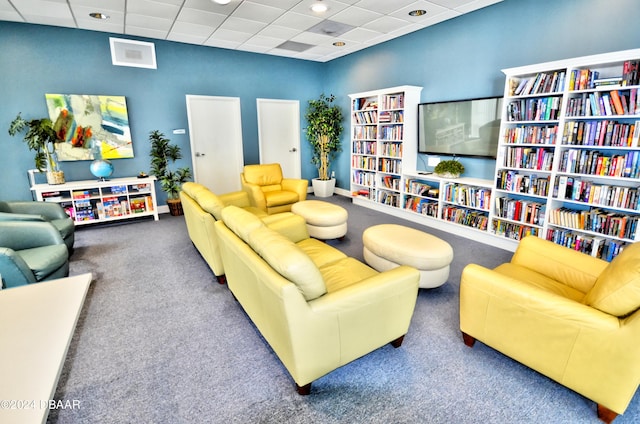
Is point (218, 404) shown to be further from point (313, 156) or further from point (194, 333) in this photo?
point (313, 156)

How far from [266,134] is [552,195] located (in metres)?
4.98

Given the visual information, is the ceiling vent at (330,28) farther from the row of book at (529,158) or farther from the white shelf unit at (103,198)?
the white shelf unit at (103,198)

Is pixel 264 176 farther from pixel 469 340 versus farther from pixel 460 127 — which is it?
pixel 469 340

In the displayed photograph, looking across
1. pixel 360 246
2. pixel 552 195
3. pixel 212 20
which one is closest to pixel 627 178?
pixel 552 195

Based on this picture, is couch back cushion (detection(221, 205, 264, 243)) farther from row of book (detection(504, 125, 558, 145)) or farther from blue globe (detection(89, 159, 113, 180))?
blue globe (detection(89, 159, 113, 180))

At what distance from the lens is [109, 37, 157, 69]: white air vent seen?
479cm

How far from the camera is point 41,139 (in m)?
4.20

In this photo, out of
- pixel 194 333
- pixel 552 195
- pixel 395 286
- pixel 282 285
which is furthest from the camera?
pixel 552 195

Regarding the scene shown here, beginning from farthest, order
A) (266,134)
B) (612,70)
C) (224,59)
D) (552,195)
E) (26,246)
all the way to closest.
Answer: (266,134), (224,59), (552,195), (612,70), (26,246)

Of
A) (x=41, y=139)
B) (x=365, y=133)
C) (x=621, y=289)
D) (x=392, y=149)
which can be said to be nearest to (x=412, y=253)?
(x=621, y=289)

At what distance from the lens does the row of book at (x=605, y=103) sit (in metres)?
2.76

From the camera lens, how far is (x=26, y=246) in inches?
109

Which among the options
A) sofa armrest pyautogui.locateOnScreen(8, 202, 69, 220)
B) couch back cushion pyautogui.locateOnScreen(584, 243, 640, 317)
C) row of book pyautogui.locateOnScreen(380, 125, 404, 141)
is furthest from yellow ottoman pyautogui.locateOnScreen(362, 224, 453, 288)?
sofa armrest pyautogui.locateOnScreen(8, 202, 69, 220)

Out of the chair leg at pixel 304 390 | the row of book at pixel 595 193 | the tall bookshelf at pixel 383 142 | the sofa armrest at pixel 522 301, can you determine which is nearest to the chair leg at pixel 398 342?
the sofa armrest at pixel 522 301
